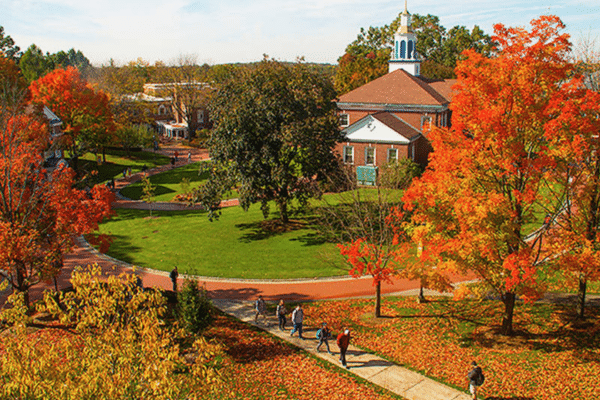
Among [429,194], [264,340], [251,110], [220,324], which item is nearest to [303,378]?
[264,340]

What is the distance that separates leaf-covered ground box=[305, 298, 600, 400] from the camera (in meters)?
15.9

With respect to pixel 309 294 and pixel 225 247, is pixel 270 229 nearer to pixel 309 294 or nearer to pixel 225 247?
pixel 225 247

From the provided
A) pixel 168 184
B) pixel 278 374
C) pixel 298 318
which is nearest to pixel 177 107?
pixel 168 184

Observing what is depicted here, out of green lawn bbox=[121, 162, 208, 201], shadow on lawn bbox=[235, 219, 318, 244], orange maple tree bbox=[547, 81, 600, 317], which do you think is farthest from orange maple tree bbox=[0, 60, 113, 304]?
green lawn bbox=[121, 162, 208, 201]

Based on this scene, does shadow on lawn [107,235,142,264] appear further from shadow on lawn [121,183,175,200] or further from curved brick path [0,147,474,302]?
shadow on lawn [121,183,175,200]

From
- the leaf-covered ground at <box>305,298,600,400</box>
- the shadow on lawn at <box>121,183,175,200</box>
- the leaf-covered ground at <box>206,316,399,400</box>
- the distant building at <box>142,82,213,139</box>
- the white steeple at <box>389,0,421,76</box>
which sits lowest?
the leaf-covered ground at <box>206,316,399,400</box>

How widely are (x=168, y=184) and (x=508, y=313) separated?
41689 mm

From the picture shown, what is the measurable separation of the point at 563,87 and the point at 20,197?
853 inches

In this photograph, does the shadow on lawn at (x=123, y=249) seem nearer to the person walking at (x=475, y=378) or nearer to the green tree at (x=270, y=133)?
the green tree at (x=270, y=133)

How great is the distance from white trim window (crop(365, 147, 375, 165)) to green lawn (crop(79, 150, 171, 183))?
2975cm

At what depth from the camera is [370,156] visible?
49094mm

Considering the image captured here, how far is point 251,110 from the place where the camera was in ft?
103

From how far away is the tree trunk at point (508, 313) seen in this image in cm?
1841

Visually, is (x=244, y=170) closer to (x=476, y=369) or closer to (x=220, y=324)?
(x=220, y=324)
